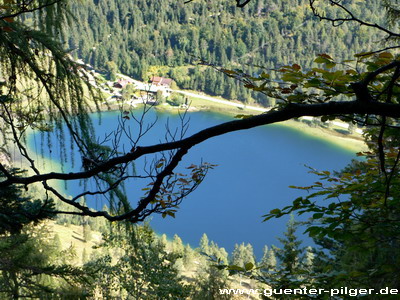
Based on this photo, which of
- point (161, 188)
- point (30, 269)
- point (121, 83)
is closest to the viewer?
point (161, 188)

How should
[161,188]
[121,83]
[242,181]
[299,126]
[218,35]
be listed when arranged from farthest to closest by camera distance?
1. [218,35]
2. [299,126]
3. [242,181]
4. [121,83]
5. [161,188]

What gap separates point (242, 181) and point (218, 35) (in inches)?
1607

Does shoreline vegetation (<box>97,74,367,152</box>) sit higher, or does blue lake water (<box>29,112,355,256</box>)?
shoreline vegetation (<box>97,74,367,152</box>)

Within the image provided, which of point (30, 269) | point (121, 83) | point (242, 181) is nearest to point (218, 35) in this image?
point (242, 181)

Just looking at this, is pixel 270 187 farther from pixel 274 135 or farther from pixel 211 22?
pixel 211 22

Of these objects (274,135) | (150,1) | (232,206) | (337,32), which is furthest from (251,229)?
(150,1)

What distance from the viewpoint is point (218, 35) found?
6419cm

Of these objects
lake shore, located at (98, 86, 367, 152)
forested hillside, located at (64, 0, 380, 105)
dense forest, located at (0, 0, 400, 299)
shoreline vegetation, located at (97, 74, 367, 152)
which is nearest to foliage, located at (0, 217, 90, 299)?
dense forest, located at (0, 0, 400, 299)

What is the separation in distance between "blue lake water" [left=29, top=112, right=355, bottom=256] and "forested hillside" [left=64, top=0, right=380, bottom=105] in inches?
689

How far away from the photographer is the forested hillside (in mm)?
55031

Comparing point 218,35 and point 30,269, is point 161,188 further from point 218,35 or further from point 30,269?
point 218,35

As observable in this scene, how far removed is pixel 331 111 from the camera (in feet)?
2.69

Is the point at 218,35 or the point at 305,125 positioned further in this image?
the point at 218,35

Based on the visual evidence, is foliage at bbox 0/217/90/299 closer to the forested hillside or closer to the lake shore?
the lake shore
